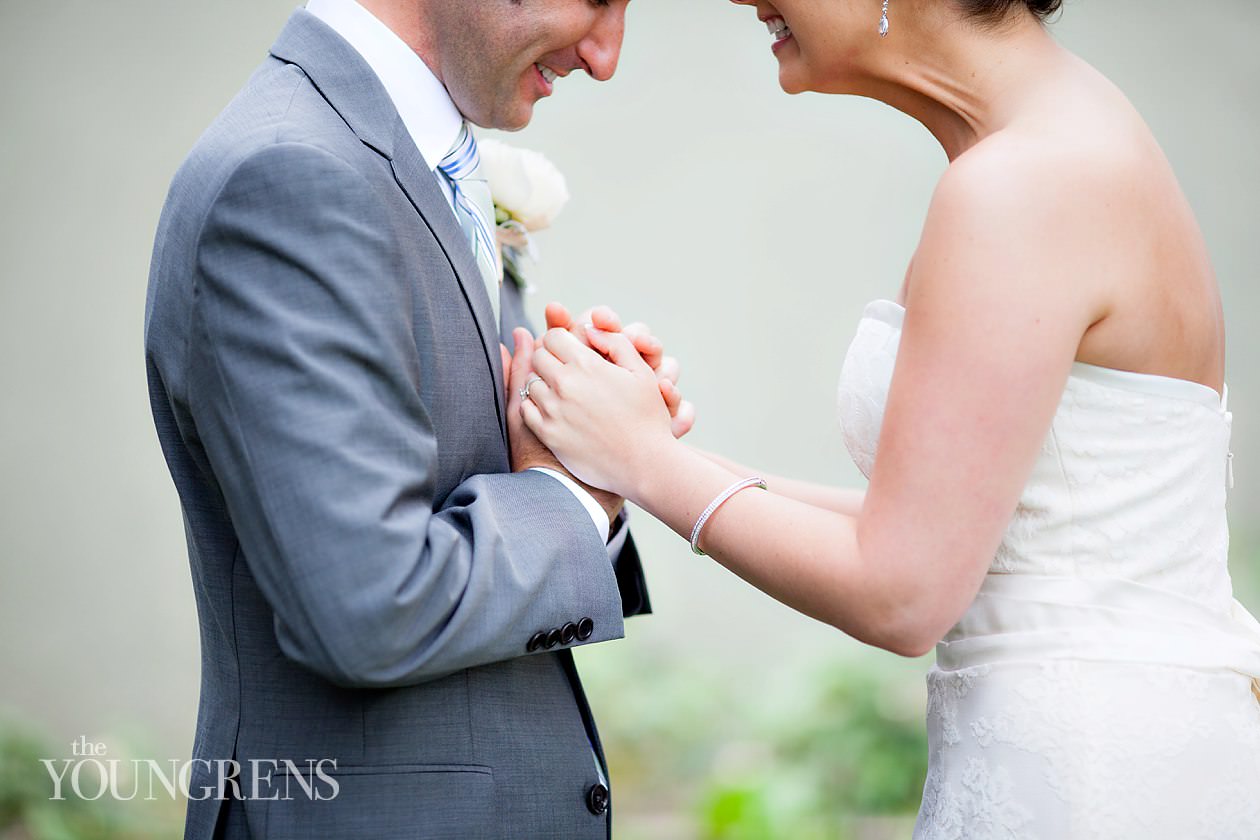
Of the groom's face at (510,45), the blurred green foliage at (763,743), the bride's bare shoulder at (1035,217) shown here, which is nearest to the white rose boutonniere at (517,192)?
the groom's face at (510,45)

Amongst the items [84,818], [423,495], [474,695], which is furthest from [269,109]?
[84,818]

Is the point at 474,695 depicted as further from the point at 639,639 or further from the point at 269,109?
the point at 639,639

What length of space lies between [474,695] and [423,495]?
345 millimetres

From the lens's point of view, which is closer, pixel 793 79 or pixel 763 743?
pixel 793 79

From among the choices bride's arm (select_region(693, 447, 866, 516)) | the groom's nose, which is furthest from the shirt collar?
bride's arm (select_region(693, 447, 866, 516))

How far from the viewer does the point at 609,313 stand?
1948mm

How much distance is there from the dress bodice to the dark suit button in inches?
27.7

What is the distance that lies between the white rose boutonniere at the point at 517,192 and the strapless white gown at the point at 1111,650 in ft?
2.89

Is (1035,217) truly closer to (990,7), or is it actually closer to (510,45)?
(990,7)

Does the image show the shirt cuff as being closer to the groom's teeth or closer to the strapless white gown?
the strapless white gown

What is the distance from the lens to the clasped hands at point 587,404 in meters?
1.81

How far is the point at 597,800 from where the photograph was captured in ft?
5.83

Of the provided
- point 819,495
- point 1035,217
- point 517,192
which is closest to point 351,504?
point 1035,217

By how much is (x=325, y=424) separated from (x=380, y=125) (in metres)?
0.52
